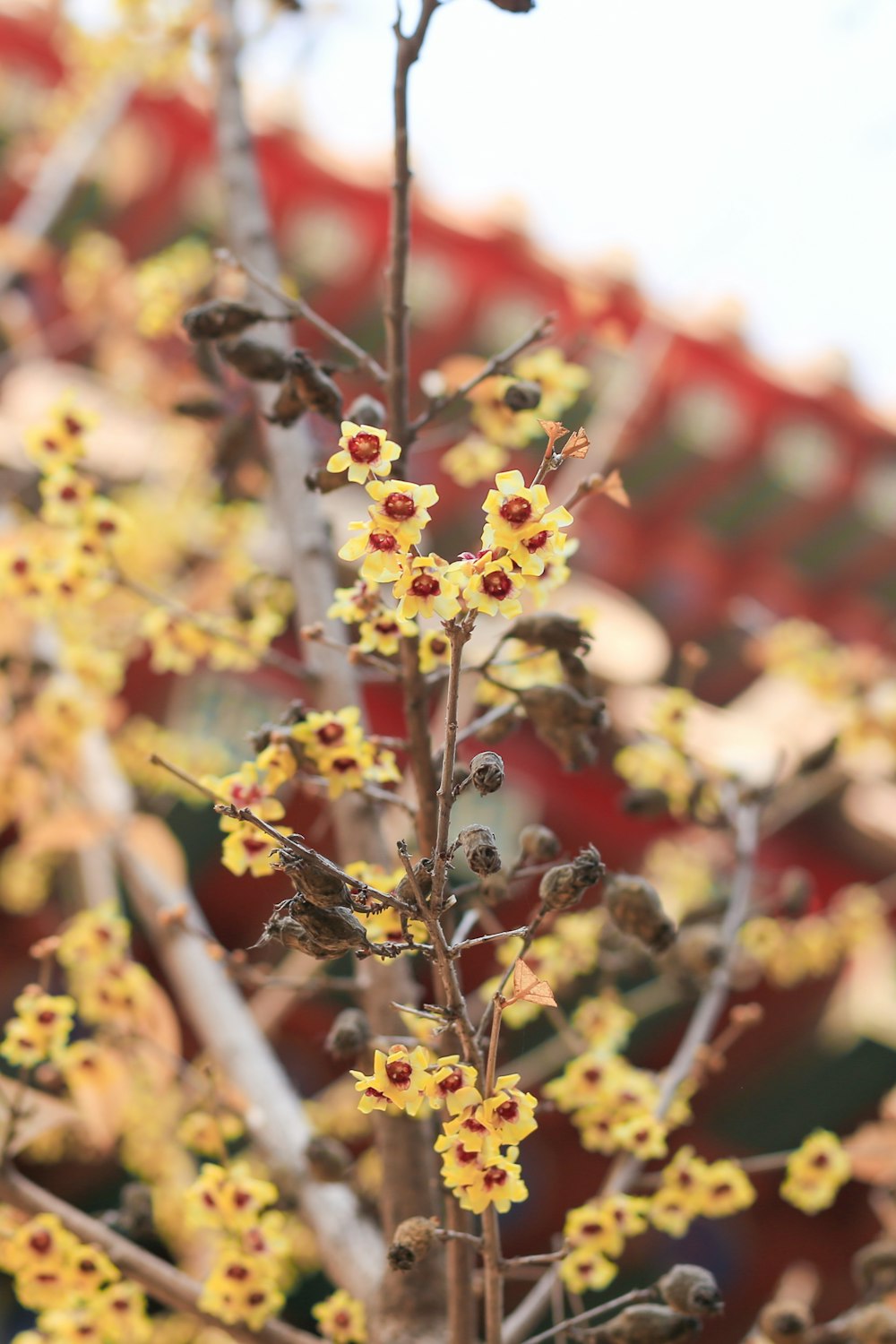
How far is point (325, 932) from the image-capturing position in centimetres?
103

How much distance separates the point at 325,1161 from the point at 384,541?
1098mm

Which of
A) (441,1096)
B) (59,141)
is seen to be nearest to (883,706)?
(441,1096)

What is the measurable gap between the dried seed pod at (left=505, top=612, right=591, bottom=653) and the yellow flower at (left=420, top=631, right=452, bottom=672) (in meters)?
0.08

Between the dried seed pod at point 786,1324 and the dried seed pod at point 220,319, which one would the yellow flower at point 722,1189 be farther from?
the dried seed pod at point 220,319

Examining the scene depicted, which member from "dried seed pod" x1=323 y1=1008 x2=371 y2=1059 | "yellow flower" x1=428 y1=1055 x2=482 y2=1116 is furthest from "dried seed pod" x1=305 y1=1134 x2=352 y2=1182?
"yellow flower" x1=428 y1=1055 x2=482 y2=1116

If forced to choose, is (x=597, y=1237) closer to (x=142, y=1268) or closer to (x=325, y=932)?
(x=142, y=1268)

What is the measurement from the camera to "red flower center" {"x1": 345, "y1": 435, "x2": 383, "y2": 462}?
3.59 feet

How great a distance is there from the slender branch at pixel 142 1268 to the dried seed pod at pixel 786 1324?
63 cm

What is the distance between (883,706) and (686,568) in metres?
2.97

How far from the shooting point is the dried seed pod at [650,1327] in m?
1.36

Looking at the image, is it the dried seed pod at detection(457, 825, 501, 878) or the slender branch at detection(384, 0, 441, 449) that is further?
the slender branch at detection(384, 0, 441, 449)

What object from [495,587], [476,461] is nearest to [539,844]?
[495,587]

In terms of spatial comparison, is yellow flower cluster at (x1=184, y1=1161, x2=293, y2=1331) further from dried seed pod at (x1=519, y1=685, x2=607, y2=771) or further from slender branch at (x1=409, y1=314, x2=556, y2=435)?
slender branch at (x1=409, y1=314, x2=556, y2=435)

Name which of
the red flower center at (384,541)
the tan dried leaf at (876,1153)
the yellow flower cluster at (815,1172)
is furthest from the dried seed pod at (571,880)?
the tan dried leaf at (876,1153)
